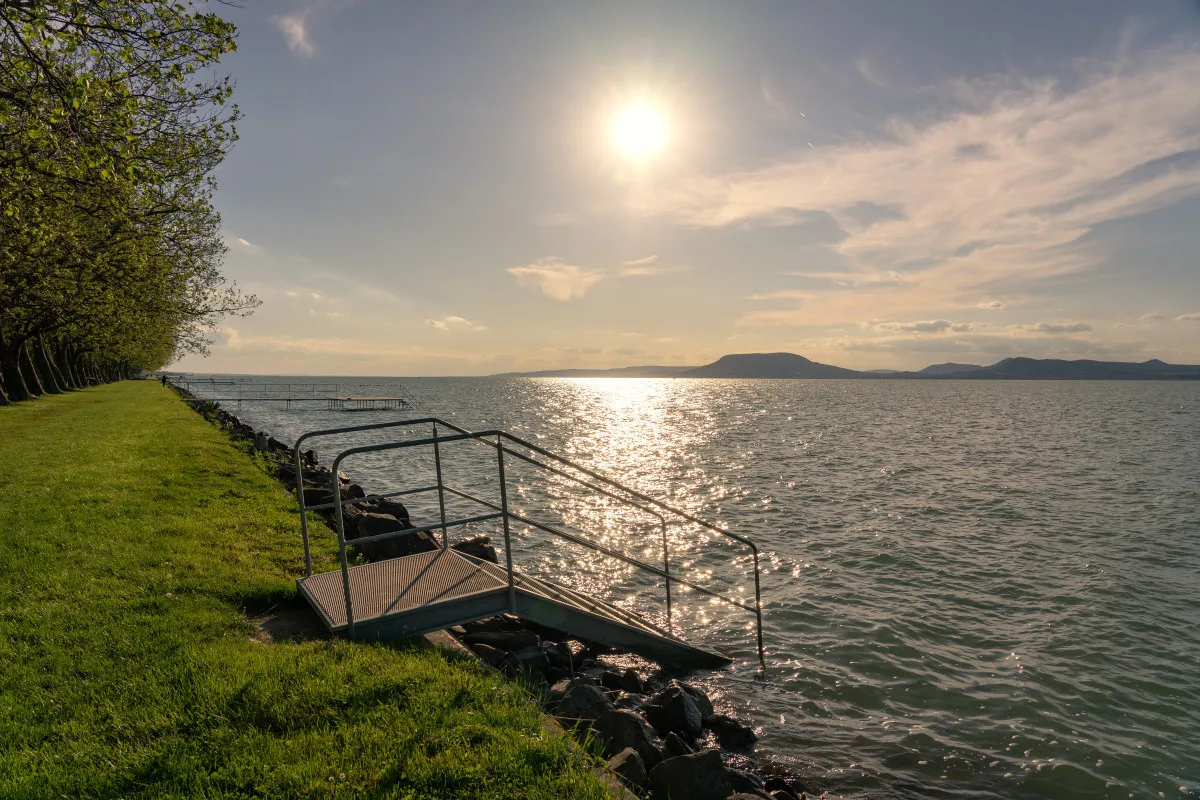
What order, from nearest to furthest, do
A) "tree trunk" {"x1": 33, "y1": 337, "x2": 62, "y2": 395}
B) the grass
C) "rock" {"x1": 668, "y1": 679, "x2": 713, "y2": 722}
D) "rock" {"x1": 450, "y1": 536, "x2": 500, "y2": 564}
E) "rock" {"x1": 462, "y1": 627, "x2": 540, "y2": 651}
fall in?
the grass, "rock" {"x1": 668, "y1": 679, "x2": 713, "y2": 722}, "rock" {"x1": 462, "y1": 627, "x2": 540, "y2": 651}, "rock" {"x1": 450, "y1": 536, "x2": 500, "y2": 564}, "tree trunk" {"x1": 33, "y1": 337, "x2": 62, "y2": 395}

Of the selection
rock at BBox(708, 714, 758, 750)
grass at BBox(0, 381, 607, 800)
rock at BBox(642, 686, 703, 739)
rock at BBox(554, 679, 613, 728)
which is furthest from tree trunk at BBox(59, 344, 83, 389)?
rock at BBox(708, 714, 758, 750)

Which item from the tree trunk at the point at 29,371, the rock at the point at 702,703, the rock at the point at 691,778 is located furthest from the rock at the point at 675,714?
the tree trunk at the point at 29,371

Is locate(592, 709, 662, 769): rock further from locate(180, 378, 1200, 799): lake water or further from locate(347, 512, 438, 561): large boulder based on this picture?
locate(347, 512, 438, 561): large boulder

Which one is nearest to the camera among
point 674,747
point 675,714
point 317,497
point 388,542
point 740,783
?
point 740,783

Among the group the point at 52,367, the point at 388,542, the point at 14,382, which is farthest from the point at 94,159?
the point at 52,367

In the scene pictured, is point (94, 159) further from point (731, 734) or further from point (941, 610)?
point (941, 610)

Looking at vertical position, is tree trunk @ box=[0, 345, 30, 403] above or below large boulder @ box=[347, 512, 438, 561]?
above

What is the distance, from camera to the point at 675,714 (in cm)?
802

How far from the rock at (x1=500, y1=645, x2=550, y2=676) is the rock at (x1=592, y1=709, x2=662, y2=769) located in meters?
1.76

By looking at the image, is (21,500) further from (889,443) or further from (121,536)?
(889,443)

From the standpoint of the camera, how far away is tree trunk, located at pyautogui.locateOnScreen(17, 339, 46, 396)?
34.7 meters

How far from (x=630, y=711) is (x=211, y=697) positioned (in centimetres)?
395

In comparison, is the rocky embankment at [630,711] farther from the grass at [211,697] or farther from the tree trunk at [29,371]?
the tree trunk at [29,371]

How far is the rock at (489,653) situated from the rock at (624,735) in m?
2.21
